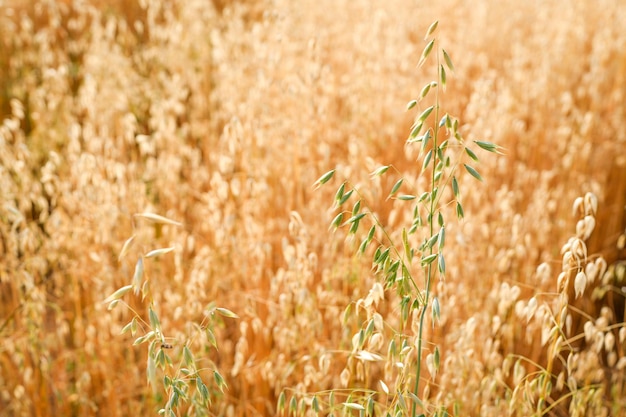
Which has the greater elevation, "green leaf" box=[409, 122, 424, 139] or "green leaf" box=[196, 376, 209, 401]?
"green leaf" box=[409, 122, 424, 139]

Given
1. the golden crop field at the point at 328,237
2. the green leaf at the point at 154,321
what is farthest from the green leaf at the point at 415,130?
the green leaf at the point at 154,321

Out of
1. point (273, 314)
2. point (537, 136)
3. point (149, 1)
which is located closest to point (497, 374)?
point (273, 314)

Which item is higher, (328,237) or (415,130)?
(415,130)

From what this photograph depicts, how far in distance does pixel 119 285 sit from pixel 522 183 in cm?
154

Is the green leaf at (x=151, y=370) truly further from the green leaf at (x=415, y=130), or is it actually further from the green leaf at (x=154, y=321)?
the green leaf at (x=415, y=130)

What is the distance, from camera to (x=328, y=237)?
2.09 metres

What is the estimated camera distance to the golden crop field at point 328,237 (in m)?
1.23

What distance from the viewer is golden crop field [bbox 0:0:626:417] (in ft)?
4.02

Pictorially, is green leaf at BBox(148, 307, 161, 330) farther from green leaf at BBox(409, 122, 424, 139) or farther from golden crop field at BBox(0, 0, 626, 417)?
green leaf at BBox(409, 122, 424, 139)

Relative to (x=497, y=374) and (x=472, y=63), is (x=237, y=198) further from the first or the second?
(x=472, y=63)

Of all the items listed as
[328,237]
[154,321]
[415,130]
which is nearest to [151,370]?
[154,321]

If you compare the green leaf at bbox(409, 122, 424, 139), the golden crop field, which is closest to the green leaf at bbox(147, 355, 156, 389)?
the golden crop field

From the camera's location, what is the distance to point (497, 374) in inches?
56.3

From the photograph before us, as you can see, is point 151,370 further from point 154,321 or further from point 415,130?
point 415,130
